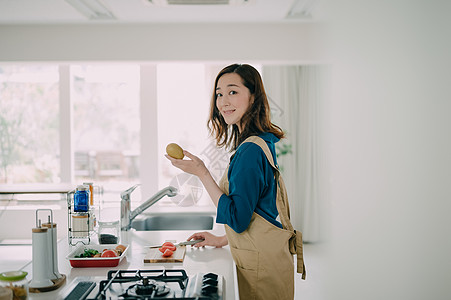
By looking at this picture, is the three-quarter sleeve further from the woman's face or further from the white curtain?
the white curtain

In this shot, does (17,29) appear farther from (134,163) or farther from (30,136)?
(134,163)

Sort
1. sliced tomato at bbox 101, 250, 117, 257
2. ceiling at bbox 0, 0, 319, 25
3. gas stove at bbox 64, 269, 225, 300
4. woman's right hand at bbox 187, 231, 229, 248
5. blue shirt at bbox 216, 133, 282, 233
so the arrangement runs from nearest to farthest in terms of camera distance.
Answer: gas stove at bbox 64, 269, 225, 300, blue shirt at bbox 216, 133, 282, 233, sliced tomato at bbox 101, 250, 117, 257, woman's right hand at bbox 187, 231, 229, 248, ceiling at bbox 0, 0, 319, 25

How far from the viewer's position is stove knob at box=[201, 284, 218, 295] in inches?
45.4

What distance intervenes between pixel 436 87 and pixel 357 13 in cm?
137

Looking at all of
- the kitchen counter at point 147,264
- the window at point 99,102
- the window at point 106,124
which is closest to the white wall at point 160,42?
the window at point 99,102

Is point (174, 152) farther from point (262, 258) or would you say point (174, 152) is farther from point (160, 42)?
point (160, 42)

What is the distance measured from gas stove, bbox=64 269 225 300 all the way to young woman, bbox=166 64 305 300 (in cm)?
25

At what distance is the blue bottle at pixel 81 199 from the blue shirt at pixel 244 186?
541 millimetres

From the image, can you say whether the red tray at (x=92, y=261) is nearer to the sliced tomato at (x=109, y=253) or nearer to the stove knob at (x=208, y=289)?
the sliced tomato at (x=109, y=253)

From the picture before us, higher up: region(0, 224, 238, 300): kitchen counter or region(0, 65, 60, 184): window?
region(0, 65, 60, 184): window

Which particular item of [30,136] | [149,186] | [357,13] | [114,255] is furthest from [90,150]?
[114,255]

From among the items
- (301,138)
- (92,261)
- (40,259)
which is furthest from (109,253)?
(301,138)

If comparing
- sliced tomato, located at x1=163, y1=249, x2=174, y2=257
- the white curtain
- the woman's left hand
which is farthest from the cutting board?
the white curtain

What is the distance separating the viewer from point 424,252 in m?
1.89
